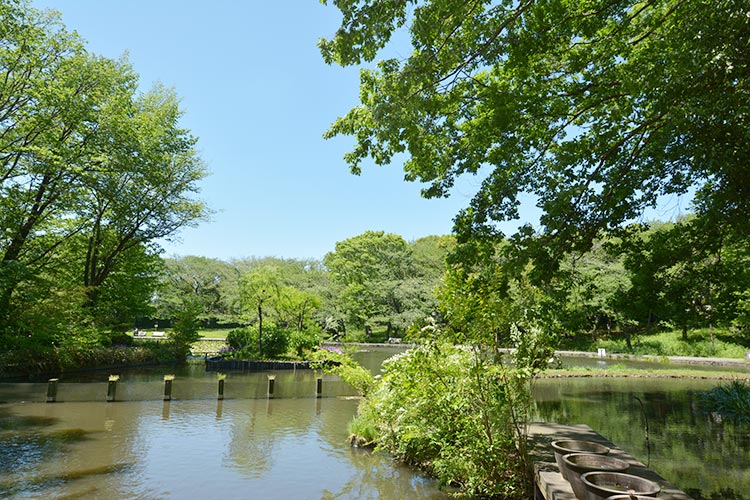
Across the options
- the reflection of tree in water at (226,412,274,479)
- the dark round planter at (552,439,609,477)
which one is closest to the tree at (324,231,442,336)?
the reflection of tree in water at (226,412,274,479)

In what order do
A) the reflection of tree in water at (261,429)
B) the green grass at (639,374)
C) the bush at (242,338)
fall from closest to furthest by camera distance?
the reflection of tree in water at (261,429)
the green grass at (639,374)
the bush at (242,338)

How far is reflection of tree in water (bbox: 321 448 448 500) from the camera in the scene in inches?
251

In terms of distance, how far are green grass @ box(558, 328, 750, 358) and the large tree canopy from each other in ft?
74.9

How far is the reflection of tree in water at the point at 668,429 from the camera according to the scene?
6780 mm

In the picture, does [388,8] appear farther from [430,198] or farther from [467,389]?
[467,389]

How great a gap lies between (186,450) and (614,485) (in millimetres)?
7142

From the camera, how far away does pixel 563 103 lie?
7.29m

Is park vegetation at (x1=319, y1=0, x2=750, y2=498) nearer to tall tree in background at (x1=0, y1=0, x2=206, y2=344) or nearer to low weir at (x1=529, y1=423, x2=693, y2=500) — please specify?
low weir at (x1=529, y1=423, x2=693, y2=500)

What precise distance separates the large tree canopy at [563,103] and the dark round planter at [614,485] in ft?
10.8

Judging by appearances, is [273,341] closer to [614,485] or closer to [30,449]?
[30,449]

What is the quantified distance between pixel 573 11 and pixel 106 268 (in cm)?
2405

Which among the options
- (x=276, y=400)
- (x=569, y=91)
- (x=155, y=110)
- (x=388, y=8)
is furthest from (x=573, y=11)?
(x=155, y=110)

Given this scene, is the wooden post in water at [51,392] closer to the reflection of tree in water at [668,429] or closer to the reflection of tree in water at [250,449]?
the reflection of tree in water at [250,449]

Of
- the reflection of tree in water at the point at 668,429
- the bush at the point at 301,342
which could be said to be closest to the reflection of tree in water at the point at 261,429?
the reflection of tree in water at the point at 668,429
